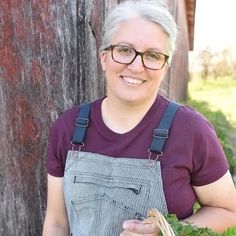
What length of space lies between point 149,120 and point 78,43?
679 millimetres

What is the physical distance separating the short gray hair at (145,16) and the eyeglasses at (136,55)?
61 mm

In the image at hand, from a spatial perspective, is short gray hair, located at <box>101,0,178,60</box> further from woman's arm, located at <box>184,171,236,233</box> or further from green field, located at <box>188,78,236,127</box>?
green field, located at <box>188,78,236,127</box>

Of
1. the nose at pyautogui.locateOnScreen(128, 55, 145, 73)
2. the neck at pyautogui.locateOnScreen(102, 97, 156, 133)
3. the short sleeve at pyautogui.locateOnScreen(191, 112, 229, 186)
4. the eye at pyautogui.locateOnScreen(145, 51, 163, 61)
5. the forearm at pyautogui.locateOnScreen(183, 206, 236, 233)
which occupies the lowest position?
the forearm at pyautogui.locateOnScreen(183, 206, 236, 233)

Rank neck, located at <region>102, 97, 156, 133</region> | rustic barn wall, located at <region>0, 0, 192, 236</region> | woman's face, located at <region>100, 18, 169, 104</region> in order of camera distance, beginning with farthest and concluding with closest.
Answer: rustic barn wall, located at <region>0, 0, 192, 236</region> < neck, located at <region>102, 97, 156, 133</region> < woman's face, located at <region>100, 18, 169, 104</region>

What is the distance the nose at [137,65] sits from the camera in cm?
205

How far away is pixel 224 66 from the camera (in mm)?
29641

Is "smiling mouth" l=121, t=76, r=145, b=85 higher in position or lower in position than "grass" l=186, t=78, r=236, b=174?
higher

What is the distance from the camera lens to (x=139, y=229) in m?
1.88

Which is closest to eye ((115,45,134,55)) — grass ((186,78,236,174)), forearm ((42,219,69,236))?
forearm ((42,219,69,236))

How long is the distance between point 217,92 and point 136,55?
21.2 meters

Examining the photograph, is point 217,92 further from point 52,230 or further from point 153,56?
point 153,56

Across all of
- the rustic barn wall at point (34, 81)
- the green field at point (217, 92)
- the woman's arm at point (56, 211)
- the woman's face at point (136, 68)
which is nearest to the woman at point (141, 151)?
the woman's face at point (136, 68)

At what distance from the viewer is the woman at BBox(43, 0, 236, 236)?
2.06 m

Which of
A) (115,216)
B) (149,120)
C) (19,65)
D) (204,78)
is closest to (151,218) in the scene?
(115,216)
